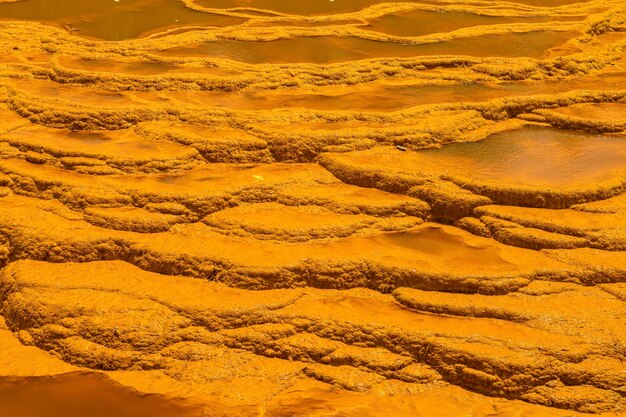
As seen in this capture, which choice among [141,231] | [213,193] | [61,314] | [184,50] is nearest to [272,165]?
[213,193]

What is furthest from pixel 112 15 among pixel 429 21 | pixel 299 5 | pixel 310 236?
pixel 310 236

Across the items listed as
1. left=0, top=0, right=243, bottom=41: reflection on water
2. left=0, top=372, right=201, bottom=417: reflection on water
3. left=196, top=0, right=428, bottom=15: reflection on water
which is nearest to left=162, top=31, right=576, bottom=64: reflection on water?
left=0, top=0, right=243, bottom=41: reflection on water

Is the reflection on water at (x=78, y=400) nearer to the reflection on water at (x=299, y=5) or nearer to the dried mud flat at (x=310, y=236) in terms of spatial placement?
the dried mud flat at (x=310, y=236)

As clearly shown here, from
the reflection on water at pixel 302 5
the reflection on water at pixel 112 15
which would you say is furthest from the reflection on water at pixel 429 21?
the reflection on water at pixel 112 15

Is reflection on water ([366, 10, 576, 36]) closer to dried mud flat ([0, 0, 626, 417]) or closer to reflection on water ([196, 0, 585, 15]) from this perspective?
reflection on water ([196, 0, 585, 15])

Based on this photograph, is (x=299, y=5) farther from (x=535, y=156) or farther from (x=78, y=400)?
(x=78, y=400)

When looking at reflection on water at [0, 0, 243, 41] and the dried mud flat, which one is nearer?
the dried mud flat
